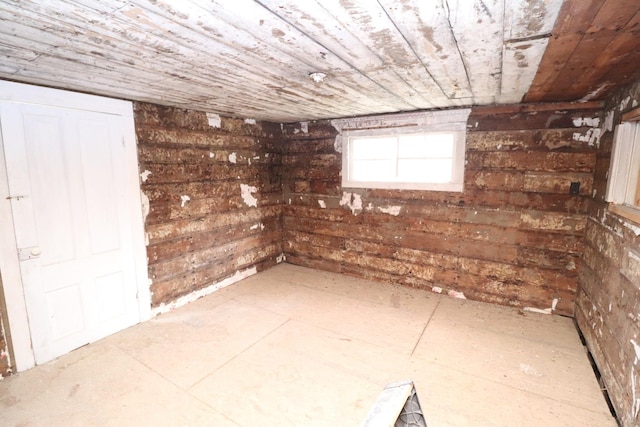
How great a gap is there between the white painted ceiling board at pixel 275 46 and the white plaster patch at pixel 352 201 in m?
1.70

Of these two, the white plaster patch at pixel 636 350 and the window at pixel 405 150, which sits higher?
the window at pixel 405 150

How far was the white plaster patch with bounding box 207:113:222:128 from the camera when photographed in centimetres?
350

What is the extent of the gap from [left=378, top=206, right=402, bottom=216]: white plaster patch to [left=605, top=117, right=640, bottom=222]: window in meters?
1.92

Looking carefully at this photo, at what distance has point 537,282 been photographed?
3.15 meters

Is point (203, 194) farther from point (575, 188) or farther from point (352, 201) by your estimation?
point (575, 188)

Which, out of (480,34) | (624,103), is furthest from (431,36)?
(624,103)

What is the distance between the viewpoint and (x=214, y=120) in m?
3.55

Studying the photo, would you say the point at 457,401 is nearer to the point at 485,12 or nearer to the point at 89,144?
the point at 485,12

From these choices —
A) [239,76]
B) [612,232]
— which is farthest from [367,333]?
[239,76]

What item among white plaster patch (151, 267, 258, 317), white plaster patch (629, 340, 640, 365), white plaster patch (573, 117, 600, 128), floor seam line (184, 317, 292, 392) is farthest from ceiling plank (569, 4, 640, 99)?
white plaster patch (151, 267, 258, 317)

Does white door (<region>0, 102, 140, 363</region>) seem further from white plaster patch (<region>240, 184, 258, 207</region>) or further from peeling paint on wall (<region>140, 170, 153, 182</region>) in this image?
white plaster patch (<region>240, 184, 258, 207</region>)

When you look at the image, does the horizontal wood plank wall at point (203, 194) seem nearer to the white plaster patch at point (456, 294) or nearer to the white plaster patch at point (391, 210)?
the white plaster patch at point (391, 210)

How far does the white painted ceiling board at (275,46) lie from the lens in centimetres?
118

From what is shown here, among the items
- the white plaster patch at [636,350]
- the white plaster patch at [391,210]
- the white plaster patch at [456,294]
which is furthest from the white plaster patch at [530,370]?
the white plaster patch at [391,210]
